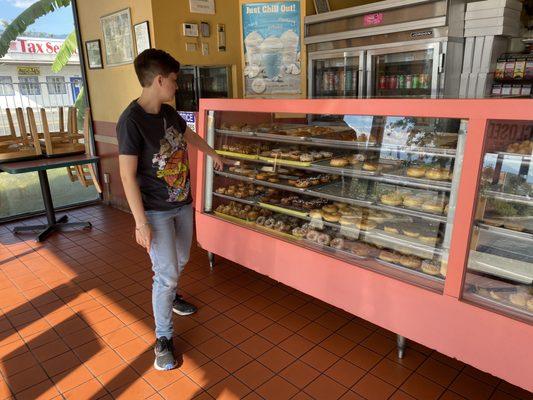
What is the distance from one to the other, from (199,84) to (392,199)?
3.55 m

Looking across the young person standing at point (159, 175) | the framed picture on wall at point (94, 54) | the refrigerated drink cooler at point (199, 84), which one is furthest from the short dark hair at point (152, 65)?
the framed picture on wall at point (94, 54)

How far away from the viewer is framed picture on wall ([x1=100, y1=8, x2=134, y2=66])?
18.4 feet

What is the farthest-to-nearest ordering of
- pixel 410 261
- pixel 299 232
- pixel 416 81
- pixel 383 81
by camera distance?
pixel 383 81 → pixel 416 81 → pixel 299 232 → pixel 410 261

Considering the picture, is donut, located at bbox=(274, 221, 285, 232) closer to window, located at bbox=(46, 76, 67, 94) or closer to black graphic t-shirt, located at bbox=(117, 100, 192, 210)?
black graphic t-shirt, located at bbox=(117, 100, 192, 210)

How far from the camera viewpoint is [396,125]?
9.00ft

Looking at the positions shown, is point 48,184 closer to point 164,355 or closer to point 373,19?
point 164,355

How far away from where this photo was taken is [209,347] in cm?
302

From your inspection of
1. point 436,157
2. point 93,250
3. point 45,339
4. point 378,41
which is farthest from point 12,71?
point 436,157

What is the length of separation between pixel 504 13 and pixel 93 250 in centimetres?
540

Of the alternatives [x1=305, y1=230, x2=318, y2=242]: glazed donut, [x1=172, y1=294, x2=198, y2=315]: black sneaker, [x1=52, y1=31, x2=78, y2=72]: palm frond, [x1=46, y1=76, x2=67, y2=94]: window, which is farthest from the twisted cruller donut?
[x1=46, y1=76, x2=67, y2=94]: window

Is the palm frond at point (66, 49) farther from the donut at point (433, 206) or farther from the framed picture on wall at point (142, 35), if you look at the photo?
the donut at point (433, 206)

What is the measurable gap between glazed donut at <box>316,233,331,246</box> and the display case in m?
0.01

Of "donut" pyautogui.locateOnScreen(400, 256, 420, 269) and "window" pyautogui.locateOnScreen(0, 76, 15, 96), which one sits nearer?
"donut" pyautogui.locateOnScreen(400, 256, 420, 269)

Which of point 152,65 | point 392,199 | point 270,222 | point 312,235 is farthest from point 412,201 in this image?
point 152,65
